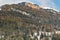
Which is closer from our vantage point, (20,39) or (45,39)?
(20,39)

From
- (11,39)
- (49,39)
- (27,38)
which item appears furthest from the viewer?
(49,39)

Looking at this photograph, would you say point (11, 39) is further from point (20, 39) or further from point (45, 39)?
point (45, 39)

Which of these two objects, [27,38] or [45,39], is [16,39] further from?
[45,39]

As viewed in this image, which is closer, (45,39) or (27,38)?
(27,38)

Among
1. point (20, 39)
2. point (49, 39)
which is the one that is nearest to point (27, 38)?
point (20, 39)

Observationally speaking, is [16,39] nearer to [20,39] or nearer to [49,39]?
[20,39]

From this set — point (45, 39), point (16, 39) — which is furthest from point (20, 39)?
point (45, 39)

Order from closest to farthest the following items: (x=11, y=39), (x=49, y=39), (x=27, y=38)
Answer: (x=11, y=39)
(x=27, y=38)
(x=49, y=39)

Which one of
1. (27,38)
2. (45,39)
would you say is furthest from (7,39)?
(45,39)
